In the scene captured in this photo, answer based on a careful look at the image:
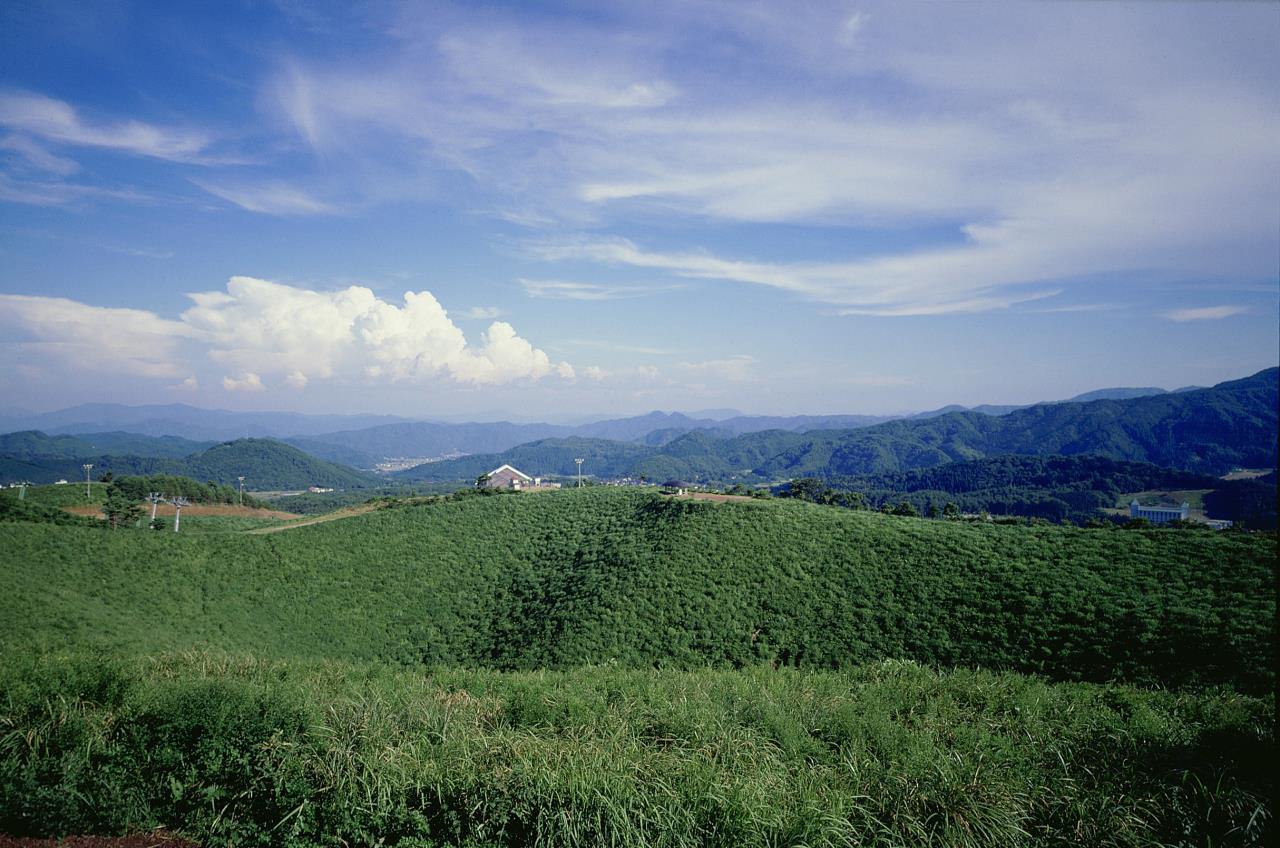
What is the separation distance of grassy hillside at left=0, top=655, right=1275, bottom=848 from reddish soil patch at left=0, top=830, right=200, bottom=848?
3.9 inches

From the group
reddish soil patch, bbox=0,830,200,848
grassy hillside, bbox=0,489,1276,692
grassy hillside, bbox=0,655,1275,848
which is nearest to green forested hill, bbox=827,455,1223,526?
grassy hillside, bbox=0,489,1276,692

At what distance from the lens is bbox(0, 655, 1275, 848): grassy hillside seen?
472 centimetres

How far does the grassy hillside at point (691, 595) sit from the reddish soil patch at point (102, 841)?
1054 centimetres

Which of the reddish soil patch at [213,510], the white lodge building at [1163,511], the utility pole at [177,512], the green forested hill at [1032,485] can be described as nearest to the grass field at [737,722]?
the utility pole at [177,512]

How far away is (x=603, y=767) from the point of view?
18.1ft

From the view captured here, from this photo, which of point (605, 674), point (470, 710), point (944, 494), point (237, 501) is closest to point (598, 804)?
point (470, 710)

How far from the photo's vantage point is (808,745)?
6.38m

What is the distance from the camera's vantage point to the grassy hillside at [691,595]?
1666cm

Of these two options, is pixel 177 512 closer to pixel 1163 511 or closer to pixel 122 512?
pixel 122 512

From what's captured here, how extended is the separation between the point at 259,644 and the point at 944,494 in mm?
165583

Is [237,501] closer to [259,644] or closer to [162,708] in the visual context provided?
[259,644]

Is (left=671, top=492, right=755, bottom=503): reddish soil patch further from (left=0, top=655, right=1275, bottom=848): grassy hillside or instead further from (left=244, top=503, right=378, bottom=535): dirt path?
(left=0, top=655, right=1275, bottom=848): grassy hillside

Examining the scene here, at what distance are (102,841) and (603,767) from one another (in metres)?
4.88

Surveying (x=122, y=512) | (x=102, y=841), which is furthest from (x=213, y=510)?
(x=102, y=841)
